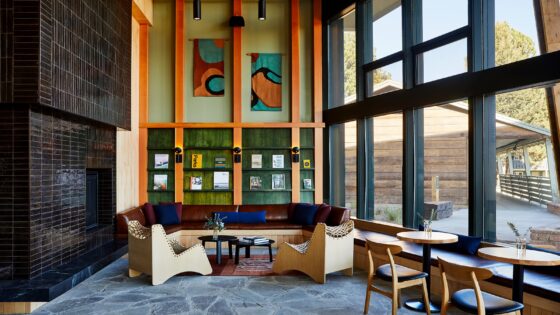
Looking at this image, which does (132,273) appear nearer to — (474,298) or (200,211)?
(200,211)

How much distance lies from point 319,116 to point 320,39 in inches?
66.1

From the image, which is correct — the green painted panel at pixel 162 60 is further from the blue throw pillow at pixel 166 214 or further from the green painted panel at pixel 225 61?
the blue throw pillow at pixel 166 214

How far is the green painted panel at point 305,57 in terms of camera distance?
973 centimetres

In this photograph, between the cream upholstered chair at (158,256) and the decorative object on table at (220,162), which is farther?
the decorative object on table at (220,162)

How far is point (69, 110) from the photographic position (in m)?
5.53

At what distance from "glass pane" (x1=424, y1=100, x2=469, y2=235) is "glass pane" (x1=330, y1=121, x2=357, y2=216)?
1.95 m

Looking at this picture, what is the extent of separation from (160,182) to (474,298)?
7.19 meters

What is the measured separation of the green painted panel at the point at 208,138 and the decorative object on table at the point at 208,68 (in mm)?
863

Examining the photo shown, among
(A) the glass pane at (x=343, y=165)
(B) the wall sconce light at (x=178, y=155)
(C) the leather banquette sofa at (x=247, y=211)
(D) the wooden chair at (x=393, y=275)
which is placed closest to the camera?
(D) the wooden chair at (x=393, y=275)

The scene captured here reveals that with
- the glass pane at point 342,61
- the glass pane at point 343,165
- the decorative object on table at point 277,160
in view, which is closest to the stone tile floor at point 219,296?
the glass pane at point 343,165

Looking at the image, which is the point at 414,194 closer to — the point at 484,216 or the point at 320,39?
the point at 484,216

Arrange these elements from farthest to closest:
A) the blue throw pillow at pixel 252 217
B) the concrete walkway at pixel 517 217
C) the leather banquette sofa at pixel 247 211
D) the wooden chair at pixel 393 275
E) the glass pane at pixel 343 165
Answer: the blue throw pillow at pixel 252 217
the glass pane at pixel 343 165
the leather banquette sofa at pixel 247 211
the concrete walkway at pixel 517 217
the wooden chair at pixel 393 275

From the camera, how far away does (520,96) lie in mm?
5203

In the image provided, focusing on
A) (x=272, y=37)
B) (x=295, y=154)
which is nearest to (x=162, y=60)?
(x=272, y=37)
